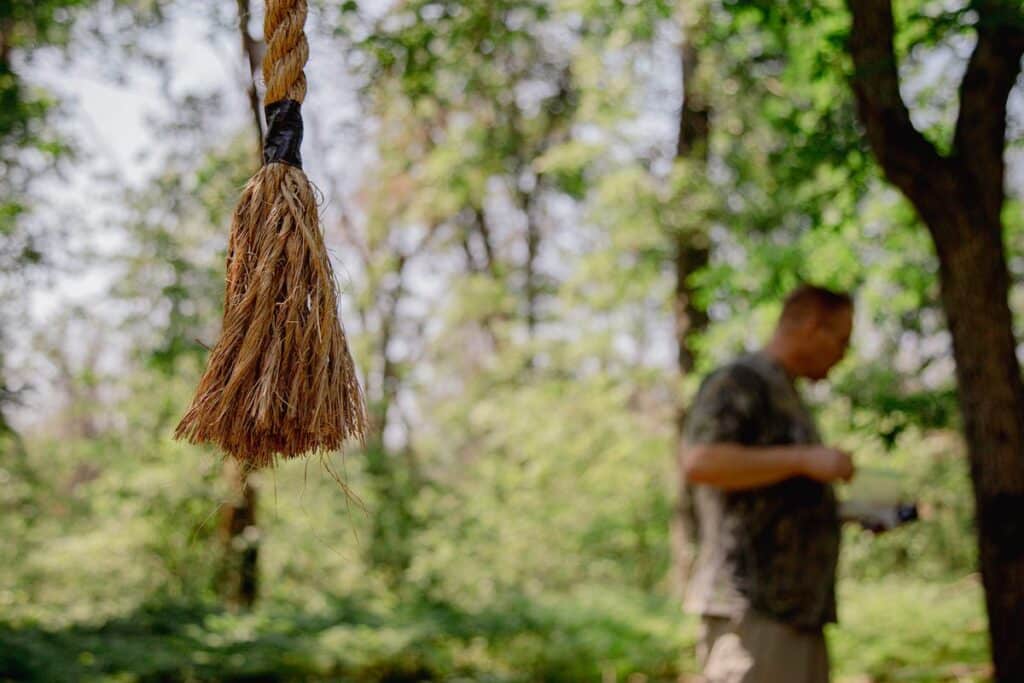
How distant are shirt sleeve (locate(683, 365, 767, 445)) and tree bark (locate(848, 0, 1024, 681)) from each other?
0.99 meters

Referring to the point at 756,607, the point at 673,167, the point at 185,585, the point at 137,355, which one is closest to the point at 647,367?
the point at 673,167

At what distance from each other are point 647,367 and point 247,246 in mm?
10586

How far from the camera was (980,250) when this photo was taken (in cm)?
356

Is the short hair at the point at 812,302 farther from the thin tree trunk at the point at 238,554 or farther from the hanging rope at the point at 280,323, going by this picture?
the thin tree trunk at the point at 238,554

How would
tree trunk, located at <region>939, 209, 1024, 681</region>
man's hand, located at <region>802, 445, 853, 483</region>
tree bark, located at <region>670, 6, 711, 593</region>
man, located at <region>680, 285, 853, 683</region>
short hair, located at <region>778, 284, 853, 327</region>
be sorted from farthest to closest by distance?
tree bark, located at <region>670, 6, 711, 593</region>
tree trunk, located at <region>939, 209, 1024, 681</region>
short hair, located at <region>778, 284, 853, 327</region>
man, located at <region>680, 285, 853, 683</region>
man's hand, located at <region>802, 445, 853, 483</region>

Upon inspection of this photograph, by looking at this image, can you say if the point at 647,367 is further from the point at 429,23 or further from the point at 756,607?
the point at 756,607

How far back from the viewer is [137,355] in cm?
734

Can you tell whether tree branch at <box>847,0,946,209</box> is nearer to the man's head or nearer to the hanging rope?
the man's head

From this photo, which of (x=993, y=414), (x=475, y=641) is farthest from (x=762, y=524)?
(x=475, y=641)

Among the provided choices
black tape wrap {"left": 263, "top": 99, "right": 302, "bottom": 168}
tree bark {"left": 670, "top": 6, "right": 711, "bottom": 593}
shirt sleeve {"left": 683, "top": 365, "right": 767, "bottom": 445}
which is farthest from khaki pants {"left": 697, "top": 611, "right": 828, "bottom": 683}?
tree bark {"left": 670, "top": 6, "right": 711, "bottom": 593}

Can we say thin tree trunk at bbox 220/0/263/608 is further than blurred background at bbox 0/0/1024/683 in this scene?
Yes

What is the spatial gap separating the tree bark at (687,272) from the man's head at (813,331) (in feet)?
22.0

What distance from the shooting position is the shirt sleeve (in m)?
2.98

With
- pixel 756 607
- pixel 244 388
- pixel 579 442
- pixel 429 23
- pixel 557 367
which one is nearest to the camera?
pixel 244 388
